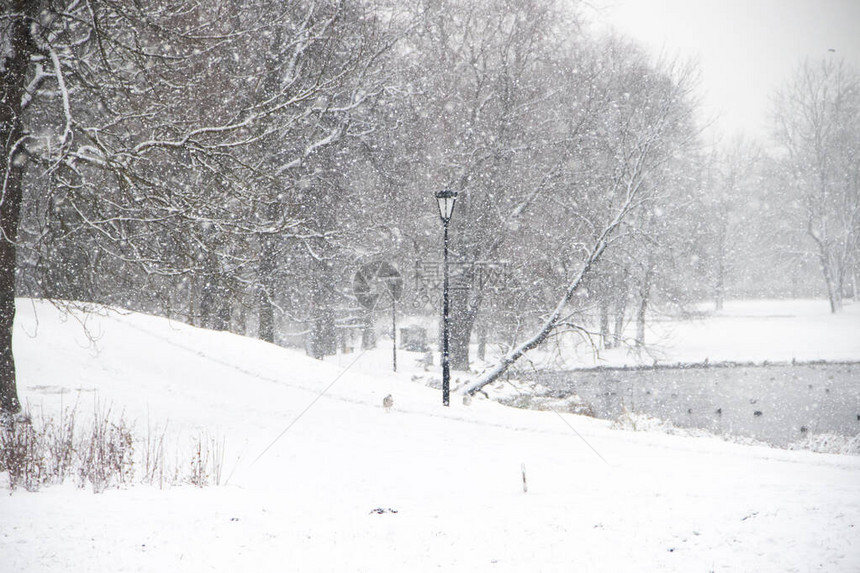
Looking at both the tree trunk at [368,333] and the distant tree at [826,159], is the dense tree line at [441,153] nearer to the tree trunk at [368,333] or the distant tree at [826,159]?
the tree trunk at [368,333]

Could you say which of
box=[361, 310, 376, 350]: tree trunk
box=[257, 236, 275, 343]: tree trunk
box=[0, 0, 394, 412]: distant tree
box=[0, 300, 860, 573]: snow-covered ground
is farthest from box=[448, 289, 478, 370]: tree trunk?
box=[0, 0, 394, 412]: distant tree

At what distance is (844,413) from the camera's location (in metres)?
17.3

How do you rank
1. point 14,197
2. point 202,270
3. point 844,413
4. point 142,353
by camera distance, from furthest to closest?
point 844,413
point 142,353
point 202,270
point 14,197

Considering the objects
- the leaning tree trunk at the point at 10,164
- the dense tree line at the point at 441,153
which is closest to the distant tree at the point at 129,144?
the leaning tree trunk at the point at 10,164

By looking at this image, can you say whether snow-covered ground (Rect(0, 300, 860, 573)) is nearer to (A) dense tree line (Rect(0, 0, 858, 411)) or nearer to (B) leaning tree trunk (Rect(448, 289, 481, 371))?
(A) dense tree line (Rect(0, 0, 858, 411))

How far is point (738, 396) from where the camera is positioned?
68.0ft

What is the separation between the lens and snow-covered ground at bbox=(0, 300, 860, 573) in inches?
169

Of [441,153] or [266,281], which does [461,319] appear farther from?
[266,281]

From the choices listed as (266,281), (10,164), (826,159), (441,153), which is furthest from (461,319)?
(826,159)

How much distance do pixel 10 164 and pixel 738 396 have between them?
22.5 meters

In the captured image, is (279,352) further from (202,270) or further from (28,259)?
(202,270)

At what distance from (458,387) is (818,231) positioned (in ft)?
113

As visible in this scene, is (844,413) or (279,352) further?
(844,413)

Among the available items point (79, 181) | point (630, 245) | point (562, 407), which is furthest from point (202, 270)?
point (630, 245)
